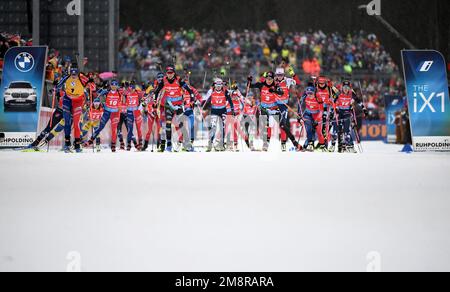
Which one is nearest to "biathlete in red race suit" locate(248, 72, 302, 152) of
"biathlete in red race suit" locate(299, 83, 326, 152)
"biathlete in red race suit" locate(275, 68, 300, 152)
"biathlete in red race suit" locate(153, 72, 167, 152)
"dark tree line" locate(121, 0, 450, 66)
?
"biathlete in red race suit" locate(275, 68, 300, 152)

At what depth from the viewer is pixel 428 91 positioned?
16.6 metres

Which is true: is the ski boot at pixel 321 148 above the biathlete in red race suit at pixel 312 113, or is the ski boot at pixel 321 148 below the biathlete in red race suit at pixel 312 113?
below

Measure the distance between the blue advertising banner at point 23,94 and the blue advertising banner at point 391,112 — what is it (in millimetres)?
16714

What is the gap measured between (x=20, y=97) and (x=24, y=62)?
997 millimetres

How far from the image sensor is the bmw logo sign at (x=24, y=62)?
1756 cm

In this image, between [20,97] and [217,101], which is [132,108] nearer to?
[217,101]

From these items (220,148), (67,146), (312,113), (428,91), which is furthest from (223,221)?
(220,148)

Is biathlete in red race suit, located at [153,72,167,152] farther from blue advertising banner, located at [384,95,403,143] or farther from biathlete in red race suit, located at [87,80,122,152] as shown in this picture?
blue advertising banner, located at [384,95,403,143]

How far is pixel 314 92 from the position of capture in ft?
59.1

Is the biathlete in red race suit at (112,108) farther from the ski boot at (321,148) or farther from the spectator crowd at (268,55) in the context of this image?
the spectator crowd at (268,55)

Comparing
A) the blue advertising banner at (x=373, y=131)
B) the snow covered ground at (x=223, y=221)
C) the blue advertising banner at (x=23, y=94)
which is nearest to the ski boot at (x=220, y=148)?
the blue advertising banner at (x=23, y=94)

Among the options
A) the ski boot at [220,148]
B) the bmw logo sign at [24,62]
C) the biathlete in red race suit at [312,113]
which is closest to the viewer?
the bmw logo sign at [24,62]

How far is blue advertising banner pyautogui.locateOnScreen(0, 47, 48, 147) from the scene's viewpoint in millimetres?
17406
